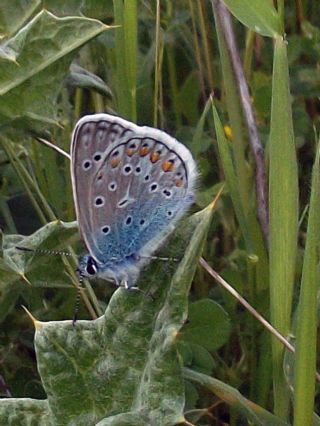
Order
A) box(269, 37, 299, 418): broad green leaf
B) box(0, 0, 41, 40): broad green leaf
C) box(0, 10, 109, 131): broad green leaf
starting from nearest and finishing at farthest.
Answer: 1. box(269, 37, 299, 418): broad green leaf
2. box(0, 10, 109, 131): broad green leaf
3. box(0, 0, 41, 40): broad green leaf

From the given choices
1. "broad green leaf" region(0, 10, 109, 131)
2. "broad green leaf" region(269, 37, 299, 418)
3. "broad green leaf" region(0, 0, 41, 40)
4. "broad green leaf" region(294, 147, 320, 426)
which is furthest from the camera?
"broad green leaf" region(0, 0, 41, 40)

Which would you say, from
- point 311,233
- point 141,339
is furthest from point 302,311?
point 141,339

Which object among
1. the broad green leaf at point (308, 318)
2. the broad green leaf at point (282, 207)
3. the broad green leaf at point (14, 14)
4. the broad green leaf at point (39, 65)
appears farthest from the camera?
the broad green leaf at point (14, 14)

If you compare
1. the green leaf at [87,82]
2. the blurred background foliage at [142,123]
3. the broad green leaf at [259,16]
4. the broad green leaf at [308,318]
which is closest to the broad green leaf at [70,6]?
the blurred background foliage at [142,123]

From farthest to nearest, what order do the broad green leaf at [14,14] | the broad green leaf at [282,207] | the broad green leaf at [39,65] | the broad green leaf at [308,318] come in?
1. the broad green leaf at [14,14]
2. the broad green leaf at [39,65]
3. the broad green leaf at [282,207]
4. the broad green leaf at [308,318]

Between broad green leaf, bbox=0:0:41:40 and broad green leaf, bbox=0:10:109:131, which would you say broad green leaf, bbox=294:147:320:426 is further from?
broad green leaf, bbox=0:0:41:40

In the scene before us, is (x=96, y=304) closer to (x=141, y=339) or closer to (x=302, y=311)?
(x=141, y=339)

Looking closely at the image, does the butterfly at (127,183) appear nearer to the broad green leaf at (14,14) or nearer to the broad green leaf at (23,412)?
the broad green leaf at (23,412)

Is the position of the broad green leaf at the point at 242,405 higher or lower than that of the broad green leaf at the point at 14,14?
lower

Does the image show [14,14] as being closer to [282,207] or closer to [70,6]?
[70,6]

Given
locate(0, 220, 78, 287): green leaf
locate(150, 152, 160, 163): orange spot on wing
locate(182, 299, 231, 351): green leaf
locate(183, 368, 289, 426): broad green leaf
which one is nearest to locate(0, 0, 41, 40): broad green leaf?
locate(0, 220, 78, 287): green leaf
